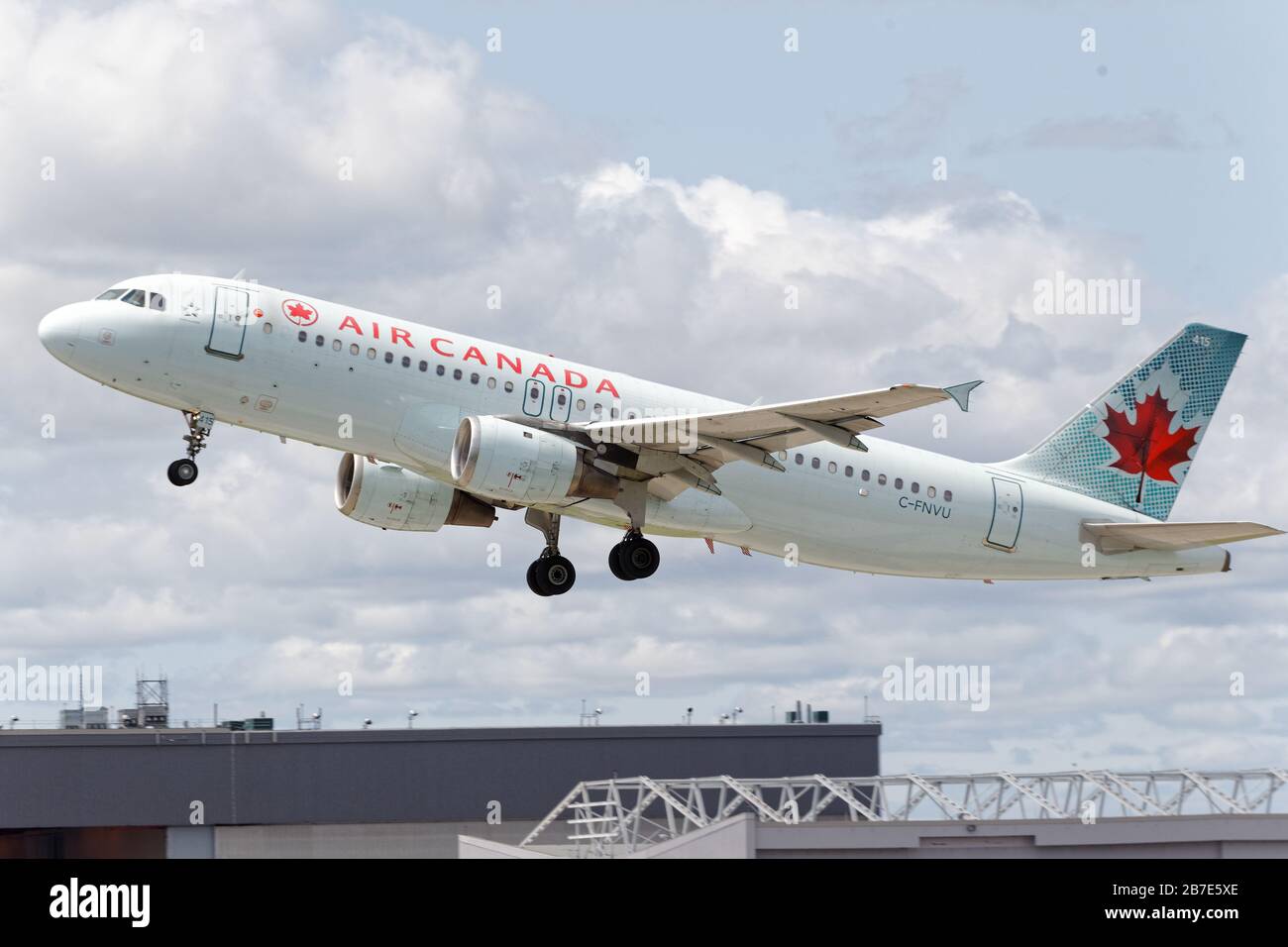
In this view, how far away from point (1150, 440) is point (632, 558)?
17465 millimetres

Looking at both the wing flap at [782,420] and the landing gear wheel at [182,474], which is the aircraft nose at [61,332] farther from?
the wing flap at [782,420]

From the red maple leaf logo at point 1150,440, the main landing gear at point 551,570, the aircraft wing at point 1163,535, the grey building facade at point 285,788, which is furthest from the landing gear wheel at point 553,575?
the grey building facade at point 285,788

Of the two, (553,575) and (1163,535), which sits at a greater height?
(1163,535)

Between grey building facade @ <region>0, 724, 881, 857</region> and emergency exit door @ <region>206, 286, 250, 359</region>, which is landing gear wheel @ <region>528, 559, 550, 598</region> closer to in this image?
emergency exit door @ <region>206, 286, 250, 359</region>

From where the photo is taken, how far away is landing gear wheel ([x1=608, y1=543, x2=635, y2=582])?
44.9 m

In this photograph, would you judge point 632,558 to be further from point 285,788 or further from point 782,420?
point 285,788

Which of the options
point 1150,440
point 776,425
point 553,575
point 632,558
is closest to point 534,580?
point 553,575

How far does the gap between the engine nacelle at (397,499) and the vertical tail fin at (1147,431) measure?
1533cm

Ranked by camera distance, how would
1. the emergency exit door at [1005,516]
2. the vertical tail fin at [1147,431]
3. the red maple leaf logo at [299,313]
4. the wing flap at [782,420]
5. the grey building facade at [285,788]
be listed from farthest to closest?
1. the grey building facade at [285,788]
2. the vertical tail fin at [1147,431]
3. the emergency exit door at [1005,516]
4. the red maple leaf logo at [299,313]
5. the wing flap at [782,420]

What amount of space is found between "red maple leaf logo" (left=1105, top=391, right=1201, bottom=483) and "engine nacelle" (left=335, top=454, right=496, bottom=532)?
1846cm

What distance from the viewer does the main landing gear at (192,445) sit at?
135 ft

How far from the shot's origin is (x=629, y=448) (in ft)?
141
